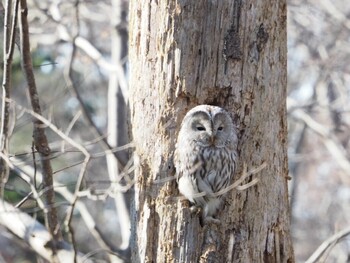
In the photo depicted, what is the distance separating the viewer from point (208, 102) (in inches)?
164

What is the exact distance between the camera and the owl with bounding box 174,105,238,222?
4.10 m

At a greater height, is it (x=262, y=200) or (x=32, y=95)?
(x=32, y=95)

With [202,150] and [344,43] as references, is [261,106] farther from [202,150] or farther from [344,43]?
[344,43]

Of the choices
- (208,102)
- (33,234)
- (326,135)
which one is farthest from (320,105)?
(208,102)

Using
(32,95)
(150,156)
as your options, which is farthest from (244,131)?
(32,95)

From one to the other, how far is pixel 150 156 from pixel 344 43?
6375 millimetres

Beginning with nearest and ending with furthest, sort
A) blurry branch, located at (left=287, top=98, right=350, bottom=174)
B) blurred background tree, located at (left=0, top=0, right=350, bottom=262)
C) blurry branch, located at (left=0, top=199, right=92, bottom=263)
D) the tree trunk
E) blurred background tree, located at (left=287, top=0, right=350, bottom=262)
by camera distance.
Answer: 1. the tree trunk
2. blurry branch, located at (left=0, top=199, right=92, bottom=263)
3. blurred background tree, located at (left=0, top=0, right=350, bottom=262)
4. blurry branch, located at (left=287, top=98, right=350, bottom=174)
5. blurred background tree, located at (left=287, top=0, right=350, bottom=262)

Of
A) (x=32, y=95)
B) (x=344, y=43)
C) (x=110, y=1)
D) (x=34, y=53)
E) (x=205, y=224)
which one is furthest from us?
(x=344, y=43)

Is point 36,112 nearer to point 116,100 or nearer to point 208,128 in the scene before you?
point 208,128

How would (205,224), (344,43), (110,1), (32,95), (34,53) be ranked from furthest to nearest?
(344,43), (110,1), (34,53), (32,95), (205,224)

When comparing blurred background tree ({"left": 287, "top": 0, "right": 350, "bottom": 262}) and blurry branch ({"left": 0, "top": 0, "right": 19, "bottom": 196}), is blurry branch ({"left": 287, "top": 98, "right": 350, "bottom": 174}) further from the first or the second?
blurry branch ({"left": 0, "top": 0, "right": 19, "bottom": 196})

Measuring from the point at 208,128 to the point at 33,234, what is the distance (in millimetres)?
1426

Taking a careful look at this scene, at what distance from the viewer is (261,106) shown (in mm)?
4234

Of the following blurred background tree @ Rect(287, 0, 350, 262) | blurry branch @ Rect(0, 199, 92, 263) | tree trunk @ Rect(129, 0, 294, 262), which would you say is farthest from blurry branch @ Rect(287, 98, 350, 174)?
tree trunk @ Rect(129, 0, 294, 262)
